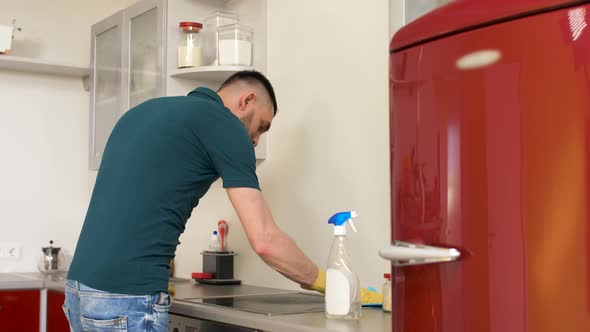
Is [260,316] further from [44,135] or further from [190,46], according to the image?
[44,135]

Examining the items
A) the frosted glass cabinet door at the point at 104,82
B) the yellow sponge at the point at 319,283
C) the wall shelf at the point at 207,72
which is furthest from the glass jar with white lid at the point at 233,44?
the yellow sponge at the point at 319,283

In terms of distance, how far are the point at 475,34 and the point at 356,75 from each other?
1.54 meters

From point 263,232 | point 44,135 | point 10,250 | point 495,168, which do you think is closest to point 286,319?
point 263,232

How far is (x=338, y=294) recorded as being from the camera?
6.36 feet

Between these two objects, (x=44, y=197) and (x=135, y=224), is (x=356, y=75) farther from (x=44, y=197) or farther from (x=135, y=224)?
(x=44, y=197)

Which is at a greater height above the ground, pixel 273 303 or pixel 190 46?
pixel 190 46

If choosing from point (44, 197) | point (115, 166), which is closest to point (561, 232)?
point (115, 166)

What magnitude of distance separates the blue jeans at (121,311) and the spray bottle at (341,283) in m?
0.40

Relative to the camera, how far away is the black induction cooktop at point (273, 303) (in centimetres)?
212

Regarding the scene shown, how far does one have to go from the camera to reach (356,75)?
2.57m

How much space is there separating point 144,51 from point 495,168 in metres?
2.38

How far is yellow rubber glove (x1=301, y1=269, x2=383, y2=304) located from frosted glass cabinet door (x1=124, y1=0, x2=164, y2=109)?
1.16m

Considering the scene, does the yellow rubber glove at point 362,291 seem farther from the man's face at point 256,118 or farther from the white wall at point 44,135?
the white wall at point 44,135

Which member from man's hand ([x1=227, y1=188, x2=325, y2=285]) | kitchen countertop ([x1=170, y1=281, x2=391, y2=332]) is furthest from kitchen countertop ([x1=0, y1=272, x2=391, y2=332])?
man's hand ([x1=227, y1=188, x2=325, y2=285])
